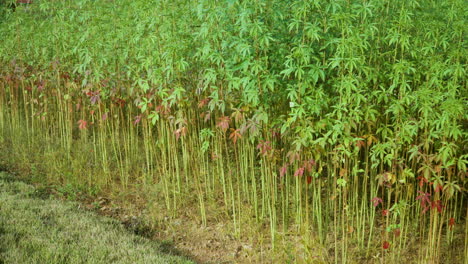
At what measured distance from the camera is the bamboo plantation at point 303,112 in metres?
3.07

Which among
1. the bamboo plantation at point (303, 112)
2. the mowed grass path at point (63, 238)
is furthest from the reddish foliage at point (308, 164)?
the mowed grass path at point (63, 238)

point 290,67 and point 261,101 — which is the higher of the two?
point 290,67

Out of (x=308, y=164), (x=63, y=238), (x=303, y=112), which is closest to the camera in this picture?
(x=303, y=112)

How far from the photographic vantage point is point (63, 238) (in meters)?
3.68

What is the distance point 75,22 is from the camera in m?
5.70

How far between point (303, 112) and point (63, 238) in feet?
6.88

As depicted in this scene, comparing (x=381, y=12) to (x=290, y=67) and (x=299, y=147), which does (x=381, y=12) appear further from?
(x=299, y=147)

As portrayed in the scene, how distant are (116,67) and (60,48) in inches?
41.4

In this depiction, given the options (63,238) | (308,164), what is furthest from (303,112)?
(63,238)

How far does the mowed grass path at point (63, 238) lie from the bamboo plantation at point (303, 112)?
0.74m

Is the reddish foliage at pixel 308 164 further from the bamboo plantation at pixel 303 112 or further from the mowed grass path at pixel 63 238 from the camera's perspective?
the mowed grass path at pixel 63 238

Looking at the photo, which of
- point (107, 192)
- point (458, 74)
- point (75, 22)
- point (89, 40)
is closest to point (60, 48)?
point (75, 22)

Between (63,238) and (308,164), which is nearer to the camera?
(308,164)

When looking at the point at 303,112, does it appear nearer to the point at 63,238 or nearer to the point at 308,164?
the point at 308,164
